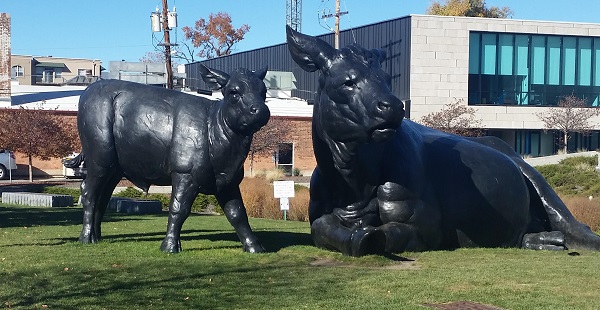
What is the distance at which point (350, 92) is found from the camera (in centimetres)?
904

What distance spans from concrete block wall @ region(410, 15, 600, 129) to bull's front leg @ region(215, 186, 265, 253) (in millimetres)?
37703

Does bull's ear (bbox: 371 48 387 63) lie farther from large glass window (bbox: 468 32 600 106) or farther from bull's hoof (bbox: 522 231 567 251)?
large glass window (bbox: 468 32 600 106)

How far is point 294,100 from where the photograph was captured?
51.7 m

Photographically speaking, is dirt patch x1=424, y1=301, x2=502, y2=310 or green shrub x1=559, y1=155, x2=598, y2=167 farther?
green shrub x1=559, y1=155, x2=598, y2=167

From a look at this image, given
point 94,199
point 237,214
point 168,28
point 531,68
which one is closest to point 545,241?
point 237,214

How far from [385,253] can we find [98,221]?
4.12 metres

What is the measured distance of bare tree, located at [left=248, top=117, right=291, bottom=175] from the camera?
41.0m

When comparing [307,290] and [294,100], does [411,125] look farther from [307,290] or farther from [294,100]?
[294,100]

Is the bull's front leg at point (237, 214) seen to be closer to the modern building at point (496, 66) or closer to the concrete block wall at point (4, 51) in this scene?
the concrete block wall at point (4, 51)

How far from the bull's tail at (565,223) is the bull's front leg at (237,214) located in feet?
12.7

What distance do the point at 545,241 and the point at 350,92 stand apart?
3772 mm

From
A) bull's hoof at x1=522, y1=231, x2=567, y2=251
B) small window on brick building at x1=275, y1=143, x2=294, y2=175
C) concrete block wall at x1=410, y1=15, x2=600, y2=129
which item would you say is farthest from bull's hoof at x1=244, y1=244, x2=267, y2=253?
concrete block wall at x1=410, y1=15, x2=600, y2=129

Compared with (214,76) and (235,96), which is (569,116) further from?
(235,96)

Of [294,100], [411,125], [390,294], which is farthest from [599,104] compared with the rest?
[390,294]
